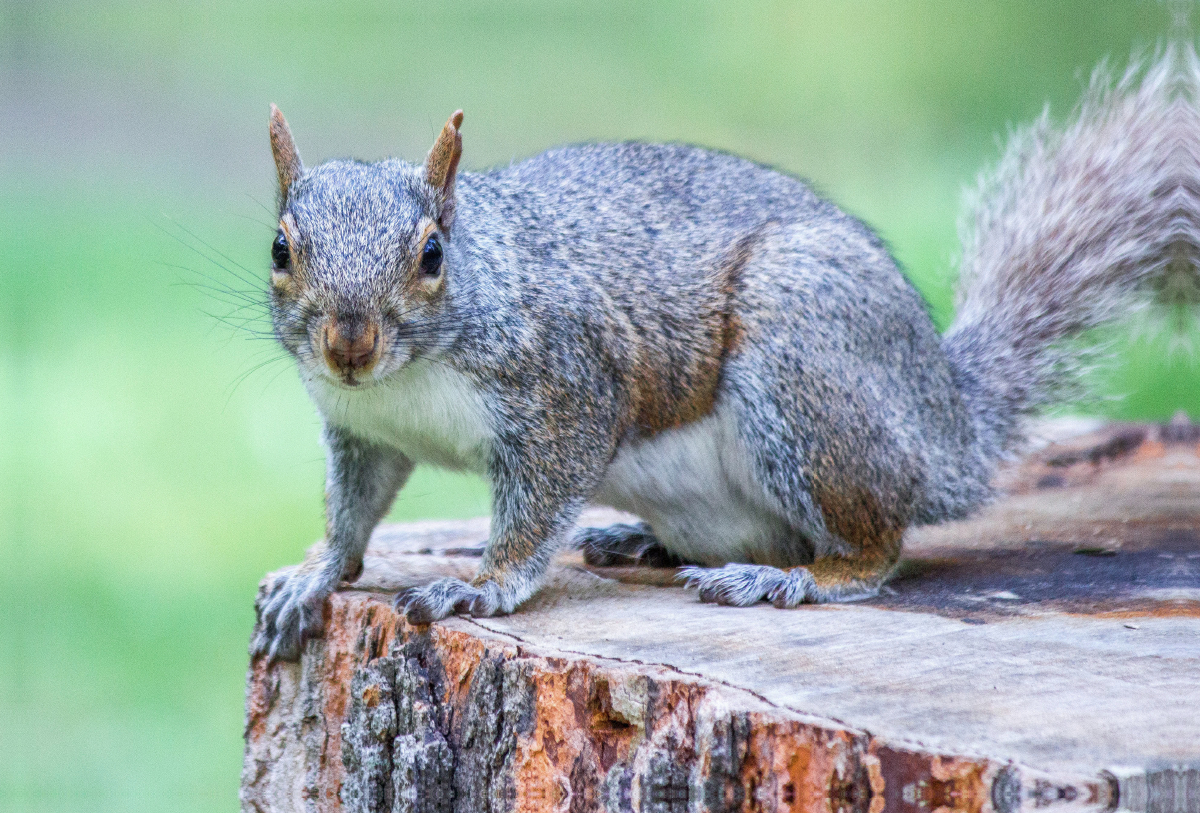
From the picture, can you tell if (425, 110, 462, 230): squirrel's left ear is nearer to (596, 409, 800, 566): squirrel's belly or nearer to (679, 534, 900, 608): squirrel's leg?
(596, 409, 800, 566): squirrel's belly

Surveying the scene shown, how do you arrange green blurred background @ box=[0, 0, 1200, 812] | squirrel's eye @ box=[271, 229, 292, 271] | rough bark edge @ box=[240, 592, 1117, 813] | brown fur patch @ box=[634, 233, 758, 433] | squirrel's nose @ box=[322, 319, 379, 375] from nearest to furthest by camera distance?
rough bark edge @ box=[240, 592, 1117, 813], squirrel's nose @ box=[322, 319, 379, 375], squirrel's eye @ box=[271, 229, 292, 271], brown fur patch @ box=[634, 233, 758, 433], green blurred background @ box=[0, 0, 1200, 812]

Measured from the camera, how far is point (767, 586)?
7.71 ft

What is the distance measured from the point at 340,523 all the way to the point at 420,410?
1.32 feet

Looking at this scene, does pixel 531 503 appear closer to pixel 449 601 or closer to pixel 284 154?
pixel 449 601

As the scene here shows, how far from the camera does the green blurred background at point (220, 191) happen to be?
4.40 m

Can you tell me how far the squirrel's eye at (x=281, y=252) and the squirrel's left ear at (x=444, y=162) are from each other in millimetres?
265

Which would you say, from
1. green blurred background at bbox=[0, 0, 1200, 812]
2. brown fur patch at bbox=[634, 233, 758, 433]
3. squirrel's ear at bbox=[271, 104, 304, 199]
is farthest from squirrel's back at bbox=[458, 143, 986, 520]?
green blurred background at bbox=[0, 0, 1200, 812]

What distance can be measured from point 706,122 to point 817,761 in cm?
567

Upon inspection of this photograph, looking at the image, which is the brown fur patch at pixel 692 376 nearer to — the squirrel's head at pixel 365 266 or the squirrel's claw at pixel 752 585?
the squirrel's claw at pixel 752 585

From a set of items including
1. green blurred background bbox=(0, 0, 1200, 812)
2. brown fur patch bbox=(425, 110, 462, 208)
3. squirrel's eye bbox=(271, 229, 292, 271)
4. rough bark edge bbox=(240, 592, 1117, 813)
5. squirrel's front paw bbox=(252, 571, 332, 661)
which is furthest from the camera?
green blurred background bbox=(0, 0, 1200, 812)

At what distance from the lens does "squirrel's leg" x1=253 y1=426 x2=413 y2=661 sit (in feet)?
8.05

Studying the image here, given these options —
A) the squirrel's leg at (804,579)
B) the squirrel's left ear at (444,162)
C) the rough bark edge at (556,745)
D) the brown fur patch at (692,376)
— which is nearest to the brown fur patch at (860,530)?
the squirrel's leg at (804,579)

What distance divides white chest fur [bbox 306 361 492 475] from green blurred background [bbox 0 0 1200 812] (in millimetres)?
1882

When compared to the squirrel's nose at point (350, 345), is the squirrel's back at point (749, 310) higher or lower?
higher
